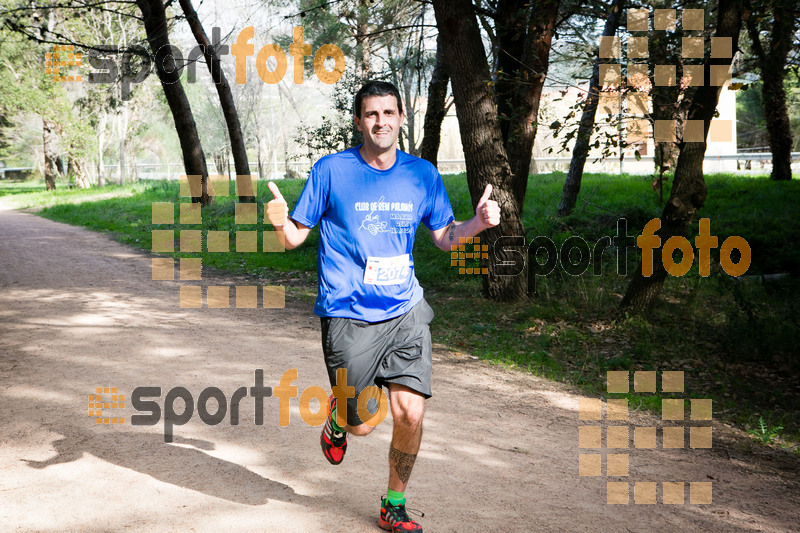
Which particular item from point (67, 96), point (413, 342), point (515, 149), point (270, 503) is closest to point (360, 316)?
point (413, 342)

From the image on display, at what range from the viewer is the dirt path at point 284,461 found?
3871 mm

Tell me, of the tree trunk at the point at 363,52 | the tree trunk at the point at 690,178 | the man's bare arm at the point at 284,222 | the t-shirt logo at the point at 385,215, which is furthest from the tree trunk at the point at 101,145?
the t-shirt logo at the point at 385,215

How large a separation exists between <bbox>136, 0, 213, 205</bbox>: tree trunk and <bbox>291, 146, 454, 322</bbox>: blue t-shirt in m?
14.6

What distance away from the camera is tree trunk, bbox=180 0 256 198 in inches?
702

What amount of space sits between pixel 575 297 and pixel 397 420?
6.41 meters

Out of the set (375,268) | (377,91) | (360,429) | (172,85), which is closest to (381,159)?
(377,91)

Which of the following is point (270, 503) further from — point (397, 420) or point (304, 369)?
point (304, 369)

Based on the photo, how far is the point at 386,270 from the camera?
360 cm

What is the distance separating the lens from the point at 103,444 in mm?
4801

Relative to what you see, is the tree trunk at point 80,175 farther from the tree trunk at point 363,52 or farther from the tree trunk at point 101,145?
the tree trunk at point 363,52

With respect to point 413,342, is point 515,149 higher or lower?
higher

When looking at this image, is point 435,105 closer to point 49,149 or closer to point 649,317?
Answer: point 649,317

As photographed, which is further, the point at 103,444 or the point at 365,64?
the point at 365,64

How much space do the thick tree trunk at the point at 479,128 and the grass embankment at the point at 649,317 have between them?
0.58 meters
